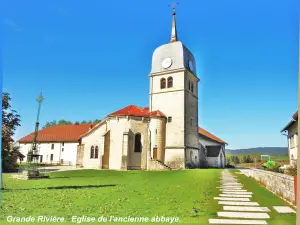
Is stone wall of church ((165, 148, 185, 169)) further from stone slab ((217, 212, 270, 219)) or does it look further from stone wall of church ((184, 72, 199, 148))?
stone slab ((217, 212, 270, 219))

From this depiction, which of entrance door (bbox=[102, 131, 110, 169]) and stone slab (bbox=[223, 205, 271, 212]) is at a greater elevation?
entrance door (bbox=[102, 131, 110, 169])

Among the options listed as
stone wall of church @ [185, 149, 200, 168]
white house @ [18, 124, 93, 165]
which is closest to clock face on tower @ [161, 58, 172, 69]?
stone wall of church @ [185, 149, 200, 168]

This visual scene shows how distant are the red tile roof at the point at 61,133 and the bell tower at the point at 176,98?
13.9m

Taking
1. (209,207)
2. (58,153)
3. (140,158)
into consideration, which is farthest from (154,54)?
(209,207)

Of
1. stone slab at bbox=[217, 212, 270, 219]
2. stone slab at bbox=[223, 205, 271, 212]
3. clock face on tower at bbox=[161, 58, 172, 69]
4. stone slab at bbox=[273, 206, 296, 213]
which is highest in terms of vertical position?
clock face on tower at bbox=[161, 58, 172, 69]

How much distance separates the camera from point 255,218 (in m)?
4.50

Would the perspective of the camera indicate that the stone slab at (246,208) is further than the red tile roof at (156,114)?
No

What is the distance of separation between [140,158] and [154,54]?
1255 centimetres

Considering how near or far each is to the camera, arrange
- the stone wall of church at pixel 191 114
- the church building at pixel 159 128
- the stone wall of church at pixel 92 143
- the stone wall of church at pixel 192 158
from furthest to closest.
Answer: the stone wall of church at pixel 191 114
the stone wall of church at pixel 92 143
the stone wall of church at pixel 192 158
the church building at pixel 159 128

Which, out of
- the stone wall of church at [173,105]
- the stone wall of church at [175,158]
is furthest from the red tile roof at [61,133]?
the stone wall of church at [175,158]

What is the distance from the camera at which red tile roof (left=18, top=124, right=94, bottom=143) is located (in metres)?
36.5

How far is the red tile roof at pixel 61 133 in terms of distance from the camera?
36531 millimetres

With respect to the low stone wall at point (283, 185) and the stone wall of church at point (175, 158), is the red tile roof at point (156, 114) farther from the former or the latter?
the low stone wall at point (283, 185)

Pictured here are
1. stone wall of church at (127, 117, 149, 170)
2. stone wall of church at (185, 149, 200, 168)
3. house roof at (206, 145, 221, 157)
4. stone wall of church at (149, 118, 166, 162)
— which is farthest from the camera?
house roof at (206, 145, 221, 157)
